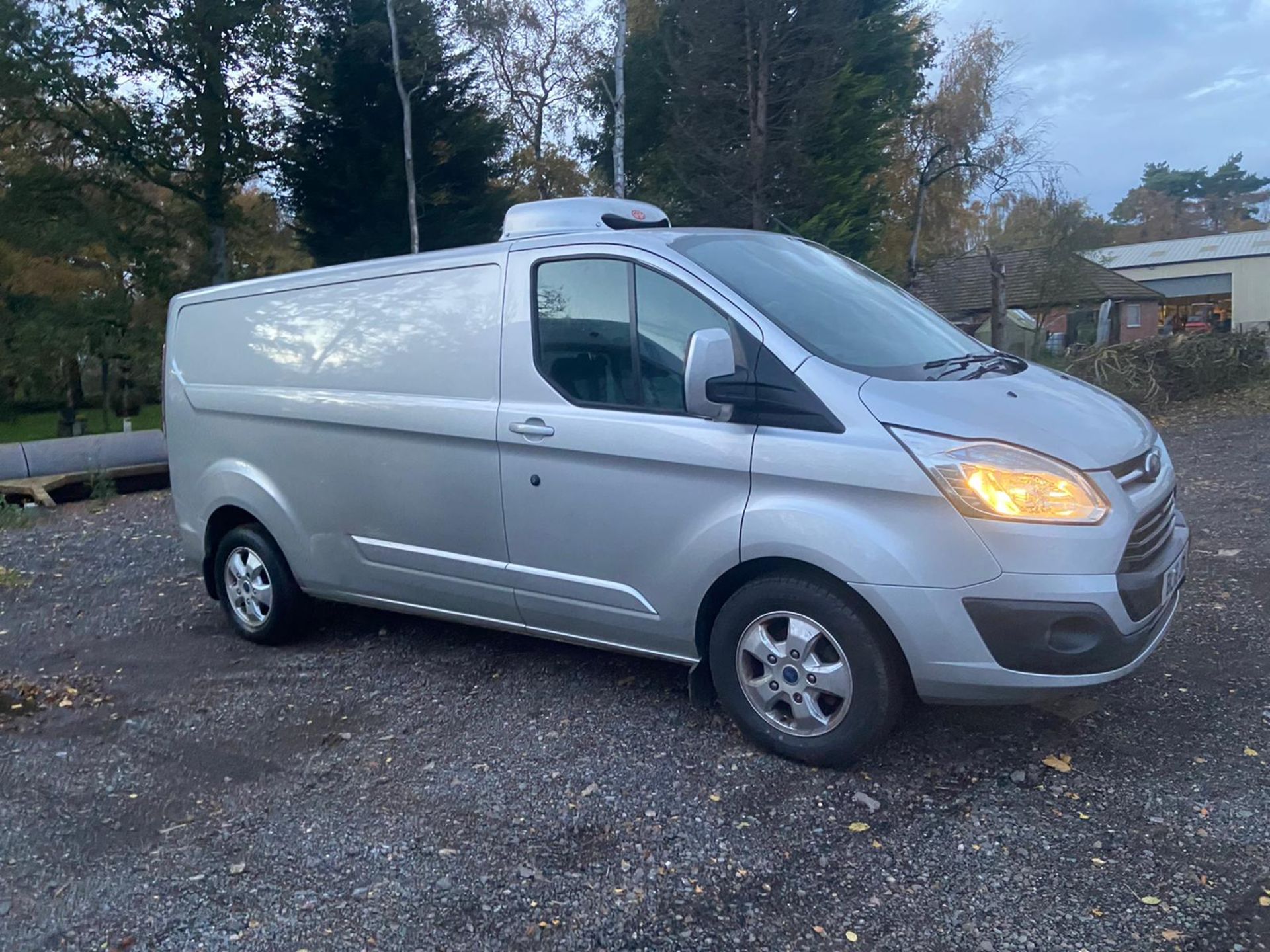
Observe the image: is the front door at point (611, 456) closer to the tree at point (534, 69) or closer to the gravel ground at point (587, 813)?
the gravel ground at point (587, 813)

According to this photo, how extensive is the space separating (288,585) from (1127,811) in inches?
161

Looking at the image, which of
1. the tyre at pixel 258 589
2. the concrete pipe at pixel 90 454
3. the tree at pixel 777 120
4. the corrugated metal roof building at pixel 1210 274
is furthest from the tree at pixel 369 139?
the corrugated metal roof building at pixel 1210 274

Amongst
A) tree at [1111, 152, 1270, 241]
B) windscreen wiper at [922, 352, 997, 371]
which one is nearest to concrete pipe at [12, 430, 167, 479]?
windscreen wiper at [922, 352, 997, 371]

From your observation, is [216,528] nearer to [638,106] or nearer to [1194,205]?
[638,106]

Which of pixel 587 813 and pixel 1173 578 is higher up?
pixel 1173 578

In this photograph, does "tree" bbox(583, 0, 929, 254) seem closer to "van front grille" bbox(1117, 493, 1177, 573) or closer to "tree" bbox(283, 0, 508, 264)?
"tree" bbox(283, 0, 508, 264)

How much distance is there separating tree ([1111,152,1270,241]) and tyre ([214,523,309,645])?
84.7 meters

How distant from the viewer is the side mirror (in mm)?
3834

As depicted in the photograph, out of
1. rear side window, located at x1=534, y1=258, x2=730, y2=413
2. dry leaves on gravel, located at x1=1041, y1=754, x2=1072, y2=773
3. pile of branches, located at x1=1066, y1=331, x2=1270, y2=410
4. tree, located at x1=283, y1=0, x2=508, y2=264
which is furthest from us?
tree, located at x1=283, y1=0, x2=508, y2=264

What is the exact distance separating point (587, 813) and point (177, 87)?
91.8 ft

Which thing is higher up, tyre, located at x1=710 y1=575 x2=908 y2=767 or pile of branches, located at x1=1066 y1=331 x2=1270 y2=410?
pile of branches, located at x1=1066 y1=331 x2=1270 y2=410

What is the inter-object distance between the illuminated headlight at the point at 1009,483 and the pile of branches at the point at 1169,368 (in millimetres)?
12610

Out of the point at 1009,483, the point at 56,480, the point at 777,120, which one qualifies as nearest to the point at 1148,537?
the point at 1009,483

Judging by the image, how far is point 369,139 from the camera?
26.9 m
